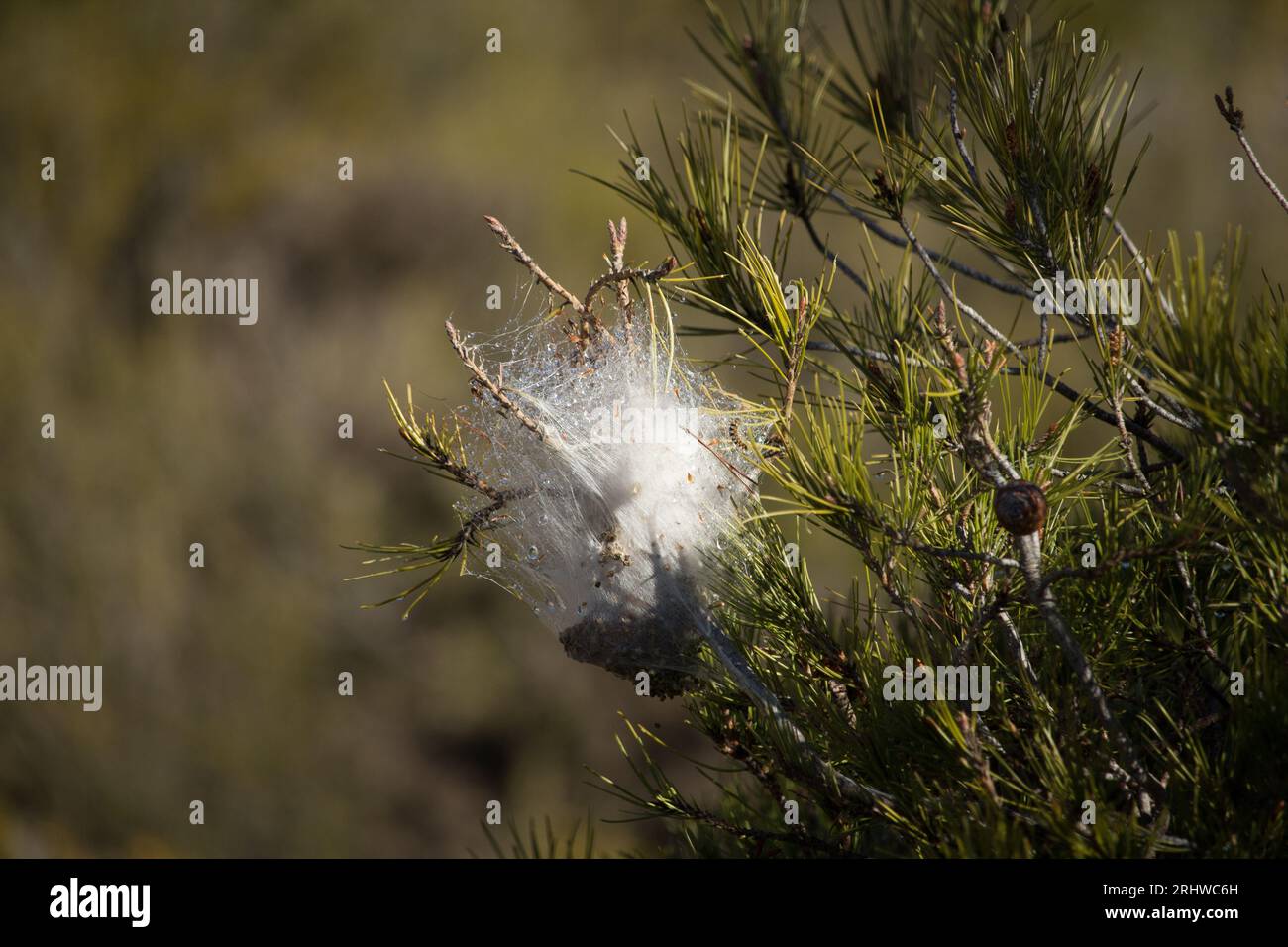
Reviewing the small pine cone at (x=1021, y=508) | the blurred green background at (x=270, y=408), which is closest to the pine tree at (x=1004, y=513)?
the small pine cone at (x=1021, y=508)

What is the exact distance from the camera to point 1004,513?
333 millimetres

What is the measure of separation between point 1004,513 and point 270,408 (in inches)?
104

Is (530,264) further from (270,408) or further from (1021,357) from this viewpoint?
(270,408)

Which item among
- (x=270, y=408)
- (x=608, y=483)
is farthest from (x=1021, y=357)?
(x=270, y=408)

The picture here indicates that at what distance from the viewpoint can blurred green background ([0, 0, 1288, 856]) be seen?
254 centimetres

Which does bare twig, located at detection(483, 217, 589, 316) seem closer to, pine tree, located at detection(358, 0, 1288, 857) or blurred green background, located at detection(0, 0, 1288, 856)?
pine tree, located at detection(358, 0, 1288, 857)

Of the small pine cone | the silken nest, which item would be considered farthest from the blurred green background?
the small pine cone

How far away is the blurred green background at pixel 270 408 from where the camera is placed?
254 centimetres

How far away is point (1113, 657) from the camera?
1.50ft

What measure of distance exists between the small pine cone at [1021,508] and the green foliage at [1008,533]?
0.9 inches

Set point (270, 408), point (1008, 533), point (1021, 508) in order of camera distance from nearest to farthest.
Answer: point (1021, 508) → point (1008, 533) → point (270, 408)

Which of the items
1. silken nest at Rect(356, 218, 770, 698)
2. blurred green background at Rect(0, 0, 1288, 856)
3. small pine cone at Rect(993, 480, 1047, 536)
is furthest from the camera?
blurred green background at Rect(0, 0, 1288, 856)
